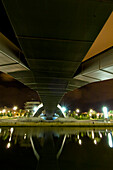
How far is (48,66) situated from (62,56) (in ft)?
6.51

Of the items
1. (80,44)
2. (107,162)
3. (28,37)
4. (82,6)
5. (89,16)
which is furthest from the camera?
(80,44)

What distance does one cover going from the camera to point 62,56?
283 inches

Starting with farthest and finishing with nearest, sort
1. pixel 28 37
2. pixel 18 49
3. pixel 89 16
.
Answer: pixel 18 49 → pixel 28 37 → pixel 89 16

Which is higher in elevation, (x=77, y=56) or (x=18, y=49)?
(x=18, y=49)

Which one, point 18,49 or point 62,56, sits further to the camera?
point 18,49

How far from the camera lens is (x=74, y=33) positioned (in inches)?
198

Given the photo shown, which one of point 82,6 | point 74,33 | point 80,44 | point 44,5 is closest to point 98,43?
point 80,44

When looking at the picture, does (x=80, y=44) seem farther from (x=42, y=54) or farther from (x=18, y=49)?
(x=18, y=49)

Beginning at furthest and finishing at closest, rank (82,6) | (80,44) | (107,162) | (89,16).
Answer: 1. (80,44)
2. (107,162)
3. (89,16)
4. (82,6)

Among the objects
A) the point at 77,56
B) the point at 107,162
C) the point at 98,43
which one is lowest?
the point at 107,162

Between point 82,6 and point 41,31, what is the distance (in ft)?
5.93

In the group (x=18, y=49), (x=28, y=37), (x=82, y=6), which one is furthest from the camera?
(x=18, y=49)

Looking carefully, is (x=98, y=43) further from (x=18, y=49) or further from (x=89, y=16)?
(x=18, y=49)

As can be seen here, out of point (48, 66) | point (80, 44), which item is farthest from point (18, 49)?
point (80, 44)
